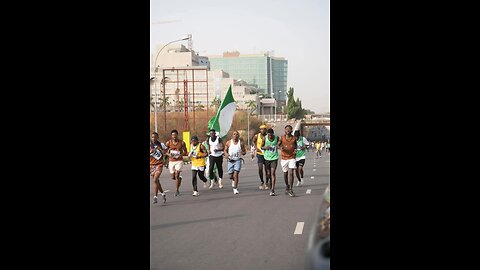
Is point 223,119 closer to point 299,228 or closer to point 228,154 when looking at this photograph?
point 228,154

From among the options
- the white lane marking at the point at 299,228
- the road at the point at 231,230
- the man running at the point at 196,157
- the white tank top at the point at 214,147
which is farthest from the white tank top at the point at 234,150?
the white lane marking at the point at 299,228

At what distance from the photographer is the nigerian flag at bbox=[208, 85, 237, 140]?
22.4 metres

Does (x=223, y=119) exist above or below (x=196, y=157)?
above

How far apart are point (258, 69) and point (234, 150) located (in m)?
95.8

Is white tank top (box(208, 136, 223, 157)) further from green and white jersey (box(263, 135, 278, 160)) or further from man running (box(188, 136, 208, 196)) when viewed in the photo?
green and white jersey (box(263, 135, 278, 160))

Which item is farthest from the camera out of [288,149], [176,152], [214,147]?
[214,147]

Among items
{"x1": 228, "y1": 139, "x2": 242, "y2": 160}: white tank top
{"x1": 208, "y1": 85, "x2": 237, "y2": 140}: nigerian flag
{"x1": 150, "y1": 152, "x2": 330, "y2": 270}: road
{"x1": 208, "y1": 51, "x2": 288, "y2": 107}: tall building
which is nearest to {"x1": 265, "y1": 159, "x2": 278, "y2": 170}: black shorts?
{"x1": 150, "y1": 152, "x2": 330, "y2": 270}: road

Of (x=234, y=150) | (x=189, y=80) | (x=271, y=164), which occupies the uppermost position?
(x=189, y=80)

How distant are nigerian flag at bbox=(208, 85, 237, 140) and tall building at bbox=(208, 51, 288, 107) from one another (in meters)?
74.0

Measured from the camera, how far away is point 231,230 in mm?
10633

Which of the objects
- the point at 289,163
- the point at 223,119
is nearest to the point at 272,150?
the point at 289,163

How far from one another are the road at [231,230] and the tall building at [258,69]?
Result: 83.0 metres

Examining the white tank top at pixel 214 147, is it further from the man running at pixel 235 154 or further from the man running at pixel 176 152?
the man running at pixel 176 152
